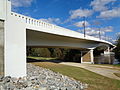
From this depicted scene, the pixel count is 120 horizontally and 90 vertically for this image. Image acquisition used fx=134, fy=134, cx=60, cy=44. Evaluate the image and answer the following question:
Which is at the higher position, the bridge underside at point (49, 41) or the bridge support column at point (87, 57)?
the bridge underside at point (49, 41)

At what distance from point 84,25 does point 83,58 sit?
8.72m

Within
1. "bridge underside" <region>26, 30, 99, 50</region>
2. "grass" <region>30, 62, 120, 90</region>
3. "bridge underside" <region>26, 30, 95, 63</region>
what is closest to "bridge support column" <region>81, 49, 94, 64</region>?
"bridge underside" <region>26, 30, 95, 63</region>

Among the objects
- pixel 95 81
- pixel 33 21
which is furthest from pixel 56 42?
pixel 95 81

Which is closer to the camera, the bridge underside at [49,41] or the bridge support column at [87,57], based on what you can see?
the bridge underside at [49,41]

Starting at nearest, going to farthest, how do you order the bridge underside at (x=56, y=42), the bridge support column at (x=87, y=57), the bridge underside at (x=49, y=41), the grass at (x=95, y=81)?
the grass at (x=95, y=81)
the bridge underside at (x=49, y=41)
the bridge underside at (x=56, y=42)
the bridge support column at (x=87, y=57)

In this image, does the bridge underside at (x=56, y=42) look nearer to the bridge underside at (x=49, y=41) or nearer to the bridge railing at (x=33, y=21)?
the bridge underside at (x=49, y=41)

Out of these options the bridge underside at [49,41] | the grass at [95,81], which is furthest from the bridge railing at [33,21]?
the grass at [95,81]

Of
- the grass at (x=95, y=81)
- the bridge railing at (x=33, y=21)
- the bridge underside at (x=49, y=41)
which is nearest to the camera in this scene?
A: the grass at (x=95, y=81)

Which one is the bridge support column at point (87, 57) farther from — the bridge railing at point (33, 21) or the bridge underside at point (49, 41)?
the bridge railing at point (33, 21)

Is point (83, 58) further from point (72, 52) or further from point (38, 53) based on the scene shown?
point (38, 53)

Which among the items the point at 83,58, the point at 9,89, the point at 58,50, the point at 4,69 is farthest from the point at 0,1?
the point at 58,50

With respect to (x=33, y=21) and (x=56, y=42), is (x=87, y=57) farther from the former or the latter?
(x=33, y=21)

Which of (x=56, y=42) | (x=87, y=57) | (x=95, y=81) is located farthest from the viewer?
(x=87, y=57)

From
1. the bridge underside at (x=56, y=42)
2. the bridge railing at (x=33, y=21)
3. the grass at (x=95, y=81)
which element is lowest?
the grass at (x=95, y=81)
